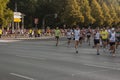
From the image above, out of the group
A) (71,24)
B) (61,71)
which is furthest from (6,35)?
(61,71)

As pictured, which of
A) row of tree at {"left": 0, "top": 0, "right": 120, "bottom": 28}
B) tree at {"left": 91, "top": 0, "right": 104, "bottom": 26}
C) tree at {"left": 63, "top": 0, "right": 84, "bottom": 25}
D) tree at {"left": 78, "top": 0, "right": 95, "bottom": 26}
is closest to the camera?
tree at {"left": 63, "top": 0, "right": 84, "bottom": 25}

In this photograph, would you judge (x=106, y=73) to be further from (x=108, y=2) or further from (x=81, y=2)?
(x=108, y=2)

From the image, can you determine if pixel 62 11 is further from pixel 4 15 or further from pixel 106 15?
pixel 106 15

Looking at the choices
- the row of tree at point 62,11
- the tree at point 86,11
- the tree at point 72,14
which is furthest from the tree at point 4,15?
the tree at point 86,11

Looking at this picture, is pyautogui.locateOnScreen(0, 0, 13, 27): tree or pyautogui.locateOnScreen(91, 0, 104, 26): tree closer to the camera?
pyautogui.locateOnScreen(0, 0, 13, 27): tree

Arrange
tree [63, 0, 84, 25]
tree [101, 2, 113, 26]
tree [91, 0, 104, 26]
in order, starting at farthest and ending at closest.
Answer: tree [101, 2, 113, 26] → tree [91, 0, 104, 26] → tree [63, 0, 84, 25]

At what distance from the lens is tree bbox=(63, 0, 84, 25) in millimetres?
80812

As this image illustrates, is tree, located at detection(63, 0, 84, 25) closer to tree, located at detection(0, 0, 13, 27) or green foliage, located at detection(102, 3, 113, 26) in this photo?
tree, located at detection(0, 0, 13, 27)

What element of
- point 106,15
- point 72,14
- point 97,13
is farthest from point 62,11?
point 106,15

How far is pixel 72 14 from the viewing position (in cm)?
8188

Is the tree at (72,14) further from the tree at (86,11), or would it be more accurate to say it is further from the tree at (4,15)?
the tree at (4,15)

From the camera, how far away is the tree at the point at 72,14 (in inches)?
3182

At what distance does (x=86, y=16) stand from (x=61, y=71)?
76.4 metres

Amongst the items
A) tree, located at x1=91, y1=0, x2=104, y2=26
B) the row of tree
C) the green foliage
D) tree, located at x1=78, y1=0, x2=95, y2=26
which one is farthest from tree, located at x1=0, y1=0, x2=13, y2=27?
the green foliage
